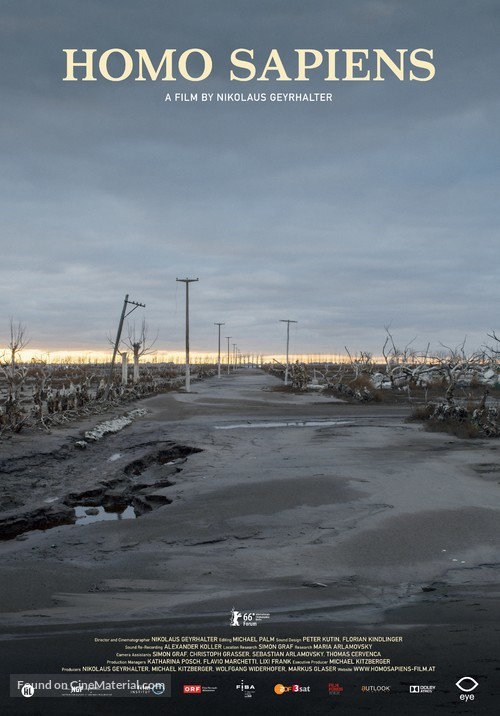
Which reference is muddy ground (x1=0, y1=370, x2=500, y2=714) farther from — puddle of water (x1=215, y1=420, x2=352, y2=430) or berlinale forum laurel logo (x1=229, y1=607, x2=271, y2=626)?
puddle of water (x1=215, y1=420, x2=352, y2=430)

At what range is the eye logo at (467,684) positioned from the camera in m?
3.61

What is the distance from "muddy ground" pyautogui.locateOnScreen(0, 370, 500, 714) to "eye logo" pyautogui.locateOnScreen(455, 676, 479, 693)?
5cm

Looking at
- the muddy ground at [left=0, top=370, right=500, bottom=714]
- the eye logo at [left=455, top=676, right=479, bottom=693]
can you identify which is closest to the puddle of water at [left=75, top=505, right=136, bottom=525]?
the muddy ground at [left=0, top=370, right=500, bottom=714]

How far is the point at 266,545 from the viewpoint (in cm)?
729

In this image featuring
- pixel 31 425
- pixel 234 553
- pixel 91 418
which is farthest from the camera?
pixel 91 418

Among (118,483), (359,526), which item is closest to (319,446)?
(118,483)

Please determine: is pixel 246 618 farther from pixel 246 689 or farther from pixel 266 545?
pixel 266 545

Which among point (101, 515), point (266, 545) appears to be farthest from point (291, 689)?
point (101, 515)

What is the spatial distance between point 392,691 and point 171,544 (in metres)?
4.13

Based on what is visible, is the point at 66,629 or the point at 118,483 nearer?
the point at 66,629

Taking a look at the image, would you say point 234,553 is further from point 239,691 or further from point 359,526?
point 239,691

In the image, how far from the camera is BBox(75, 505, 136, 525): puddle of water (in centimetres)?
938

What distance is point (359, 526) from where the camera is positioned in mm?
7980

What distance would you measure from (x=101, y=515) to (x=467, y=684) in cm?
704
